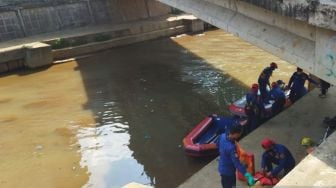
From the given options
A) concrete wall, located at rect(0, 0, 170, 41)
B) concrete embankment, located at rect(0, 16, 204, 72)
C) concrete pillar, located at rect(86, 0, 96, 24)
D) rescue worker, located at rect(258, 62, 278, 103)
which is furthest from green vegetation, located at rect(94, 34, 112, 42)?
rescue worker, located at rect(258, 62, 278, 103)

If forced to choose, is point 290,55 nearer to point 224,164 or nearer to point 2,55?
point 224,164

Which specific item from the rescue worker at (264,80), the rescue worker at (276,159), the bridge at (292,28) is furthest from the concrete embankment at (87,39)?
the rescue worker at (276,159)

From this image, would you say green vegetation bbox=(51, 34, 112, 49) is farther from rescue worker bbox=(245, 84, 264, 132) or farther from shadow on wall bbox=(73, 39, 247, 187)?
rescue worker bbox=(245, 84, 264, 132)

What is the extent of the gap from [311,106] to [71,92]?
9.36 m

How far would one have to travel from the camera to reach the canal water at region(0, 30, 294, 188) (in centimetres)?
1077

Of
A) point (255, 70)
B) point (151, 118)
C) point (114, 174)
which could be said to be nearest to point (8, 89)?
point (151, 118)

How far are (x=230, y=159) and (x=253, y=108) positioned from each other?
12.2 feet

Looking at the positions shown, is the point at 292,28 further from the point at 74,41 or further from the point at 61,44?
the point at 74,41

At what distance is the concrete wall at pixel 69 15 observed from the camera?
22.4 metres

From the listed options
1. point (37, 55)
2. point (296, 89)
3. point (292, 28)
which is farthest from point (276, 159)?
point (37, 55)

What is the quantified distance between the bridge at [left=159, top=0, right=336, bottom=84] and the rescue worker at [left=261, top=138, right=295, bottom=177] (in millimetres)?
1752

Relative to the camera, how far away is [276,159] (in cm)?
815

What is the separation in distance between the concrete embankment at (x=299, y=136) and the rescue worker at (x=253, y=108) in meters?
0.30

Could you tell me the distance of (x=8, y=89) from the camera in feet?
58.2
